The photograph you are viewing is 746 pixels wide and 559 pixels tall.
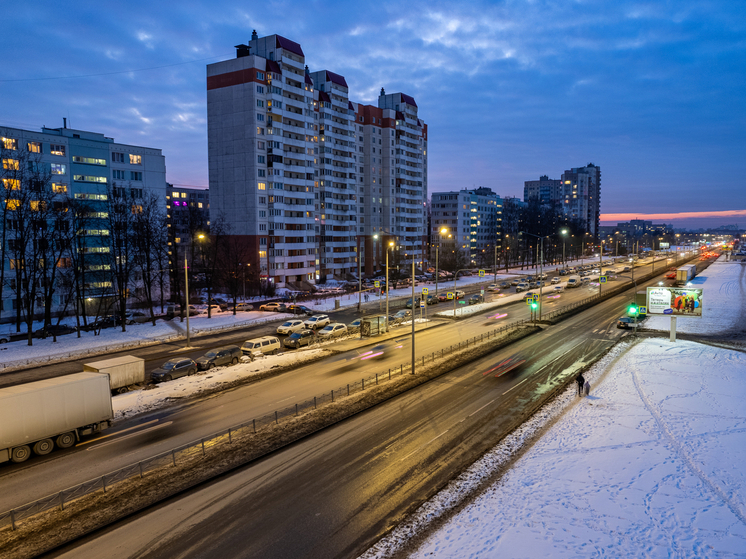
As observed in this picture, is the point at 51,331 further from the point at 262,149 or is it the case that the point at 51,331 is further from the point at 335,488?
the point at 262,149

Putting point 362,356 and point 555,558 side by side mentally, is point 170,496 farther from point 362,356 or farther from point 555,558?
point 362,356

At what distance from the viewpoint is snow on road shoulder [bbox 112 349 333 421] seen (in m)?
23.5

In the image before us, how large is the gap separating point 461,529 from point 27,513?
1352 centimetres

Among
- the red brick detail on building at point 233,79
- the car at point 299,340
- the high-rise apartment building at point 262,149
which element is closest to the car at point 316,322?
the car at point 299,340

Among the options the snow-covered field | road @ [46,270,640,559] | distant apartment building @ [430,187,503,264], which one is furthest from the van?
distant apartment building @ [430,187,503,264]

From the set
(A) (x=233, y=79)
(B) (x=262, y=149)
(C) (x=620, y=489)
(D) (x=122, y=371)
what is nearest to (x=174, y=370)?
(D) (x=122, y=371)

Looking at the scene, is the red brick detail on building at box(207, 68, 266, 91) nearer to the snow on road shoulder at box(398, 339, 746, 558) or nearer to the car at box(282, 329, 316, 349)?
the car at box(282, 329, 316, 349)

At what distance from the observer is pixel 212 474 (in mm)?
15938

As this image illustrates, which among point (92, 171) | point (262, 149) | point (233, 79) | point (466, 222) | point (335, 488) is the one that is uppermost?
point (233, 79)

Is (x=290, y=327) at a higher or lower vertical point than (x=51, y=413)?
lower

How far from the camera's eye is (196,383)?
27.1 m

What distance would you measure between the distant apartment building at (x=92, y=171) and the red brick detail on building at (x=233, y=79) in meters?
16.0

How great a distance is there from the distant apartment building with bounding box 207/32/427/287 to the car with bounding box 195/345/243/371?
35137 millimetres

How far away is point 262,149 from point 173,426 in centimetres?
6508
